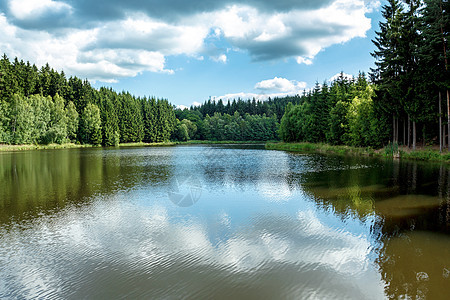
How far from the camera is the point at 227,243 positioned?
8961 millimetres

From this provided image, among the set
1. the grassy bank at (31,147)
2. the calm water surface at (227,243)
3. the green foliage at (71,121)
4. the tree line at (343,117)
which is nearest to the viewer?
the calm water surface at (227,243)

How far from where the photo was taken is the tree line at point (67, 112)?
222 feet

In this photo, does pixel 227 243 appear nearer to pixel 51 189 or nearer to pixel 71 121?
pixel 51 189

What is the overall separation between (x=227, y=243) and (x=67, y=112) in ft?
291

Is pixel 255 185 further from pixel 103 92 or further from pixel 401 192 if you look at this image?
pixel 103 92

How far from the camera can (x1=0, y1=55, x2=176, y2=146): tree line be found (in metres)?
67.8

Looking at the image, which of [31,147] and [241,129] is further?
[241,129]

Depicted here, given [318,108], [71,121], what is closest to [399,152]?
[318,108]

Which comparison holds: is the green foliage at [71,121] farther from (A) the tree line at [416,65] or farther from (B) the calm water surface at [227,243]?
(A) the tree line at [416,65]

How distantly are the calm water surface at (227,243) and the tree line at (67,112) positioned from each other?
61281 millimetres

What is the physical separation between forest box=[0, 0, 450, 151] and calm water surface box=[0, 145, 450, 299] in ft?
64.4

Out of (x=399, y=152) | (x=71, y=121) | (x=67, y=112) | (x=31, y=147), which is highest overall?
(x=67, y=112)

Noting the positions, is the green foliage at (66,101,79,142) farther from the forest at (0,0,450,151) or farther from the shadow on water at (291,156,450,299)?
the shadow on water at (291,156,450,299)

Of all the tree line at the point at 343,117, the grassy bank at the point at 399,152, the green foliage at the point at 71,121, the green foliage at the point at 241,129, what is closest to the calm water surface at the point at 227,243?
the grassy bank at the point at 399,152
